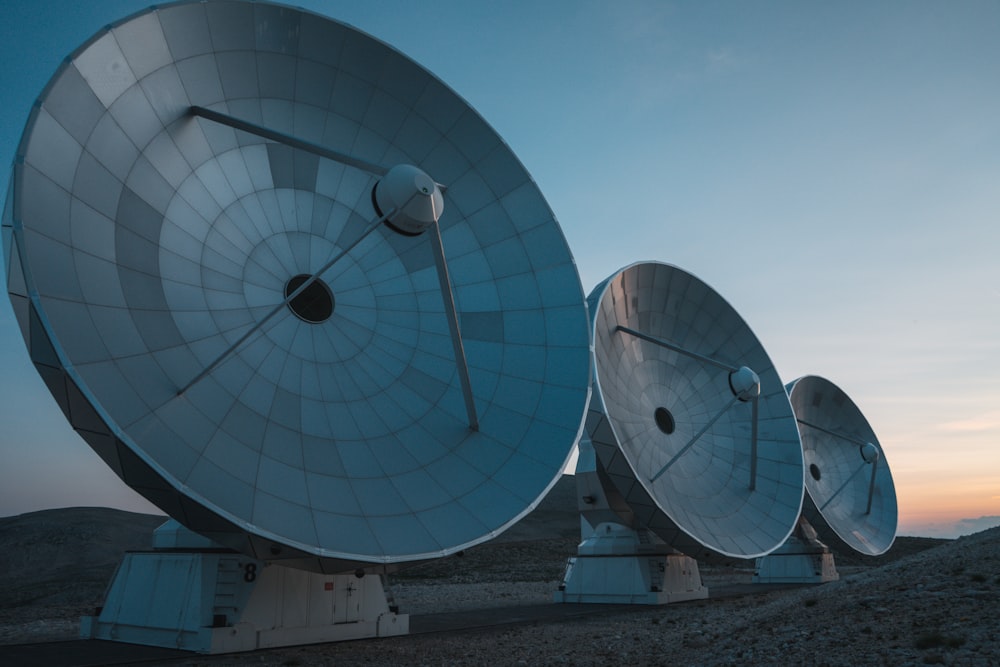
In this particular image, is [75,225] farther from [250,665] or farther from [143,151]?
[250,665]

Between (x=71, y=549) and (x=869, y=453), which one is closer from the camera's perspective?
(x=869, y=453)

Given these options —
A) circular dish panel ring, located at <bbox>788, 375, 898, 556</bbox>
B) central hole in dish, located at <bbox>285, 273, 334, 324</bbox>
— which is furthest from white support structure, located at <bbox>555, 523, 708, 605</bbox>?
circular dish panel ring, located at <bbox>788, 375, 898, 556</bbox>

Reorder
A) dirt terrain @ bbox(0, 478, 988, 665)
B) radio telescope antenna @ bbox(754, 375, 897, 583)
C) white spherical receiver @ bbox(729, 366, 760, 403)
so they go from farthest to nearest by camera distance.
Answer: radio telescope antenna @ bbox(754, 375, 897, 583)
white spherical receiver @ bbox(729, 366, 760, 403)
dirt terrain @ bbox(0, 478, 988, 665)

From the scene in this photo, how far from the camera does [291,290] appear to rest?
16688mm

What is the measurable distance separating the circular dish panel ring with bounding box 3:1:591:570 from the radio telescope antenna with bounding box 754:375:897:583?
105 feet

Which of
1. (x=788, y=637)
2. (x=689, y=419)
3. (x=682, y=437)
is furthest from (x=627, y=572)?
(x=788, y=637)

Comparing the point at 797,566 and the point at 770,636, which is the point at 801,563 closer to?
the point at 797,566

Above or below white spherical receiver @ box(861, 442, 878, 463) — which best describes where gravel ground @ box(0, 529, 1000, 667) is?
below

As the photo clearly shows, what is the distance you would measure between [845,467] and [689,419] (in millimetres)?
25417

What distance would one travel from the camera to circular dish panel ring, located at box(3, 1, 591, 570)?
1235 centimetres

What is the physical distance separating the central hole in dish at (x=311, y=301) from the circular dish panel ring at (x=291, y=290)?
0.19 ft

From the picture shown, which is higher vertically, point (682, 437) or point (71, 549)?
point (71, 549)

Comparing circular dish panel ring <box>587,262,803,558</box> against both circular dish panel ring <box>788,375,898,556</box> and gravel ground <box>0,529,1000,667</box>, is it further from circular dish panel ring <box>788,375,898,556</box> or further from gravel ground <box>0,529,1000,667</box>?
circular dish panel ring <box>788,375,898,556</box>

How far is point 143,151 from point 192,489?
273 inches
